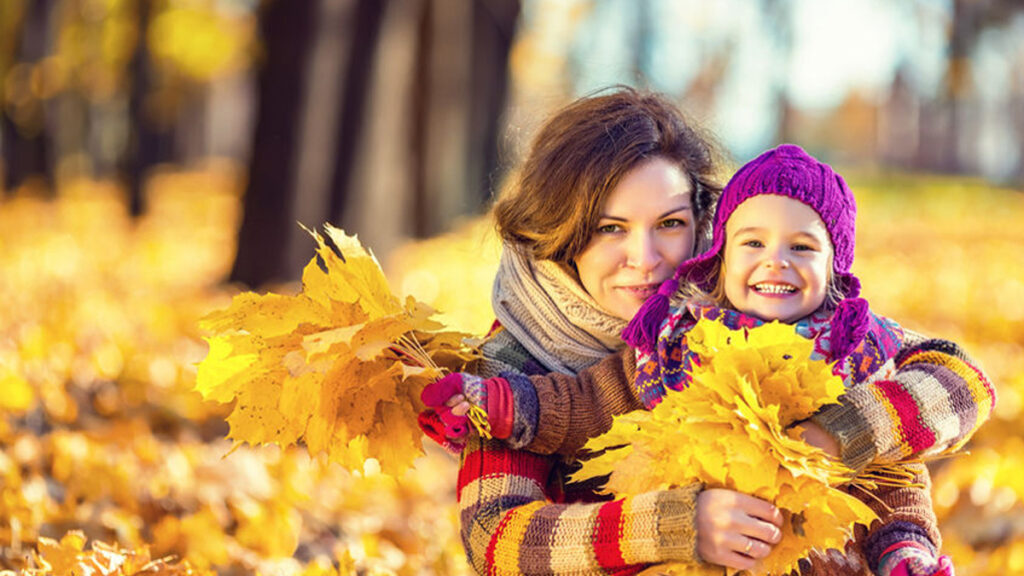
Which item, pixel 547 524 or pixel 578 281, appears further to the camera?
pixel 578 281

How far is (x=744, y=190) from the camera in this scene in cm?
236

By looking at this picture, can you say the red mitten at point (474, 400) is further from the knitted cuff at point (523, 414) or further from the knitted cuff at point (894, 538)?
the knitted cuff at point (894, 538)

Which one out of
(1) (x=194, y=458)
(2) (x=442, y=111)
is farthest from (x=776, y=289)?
(2) (x=442, y=111)

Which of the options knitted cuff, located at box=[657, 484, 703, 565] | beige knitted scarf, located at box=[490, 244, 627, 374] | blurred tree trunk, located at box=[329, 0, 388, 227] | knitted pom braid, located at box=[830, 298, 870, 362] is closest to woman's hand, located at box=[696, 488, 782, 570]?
knitted cuff, located at box=[657, 484, 703, 565]

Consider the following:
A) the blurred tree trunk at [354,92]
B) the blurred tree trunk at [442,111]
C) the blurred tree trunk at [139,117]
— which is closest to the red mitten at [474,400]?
the blurred tree trunk at [354,92]

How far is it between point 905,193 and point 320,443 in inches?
1184

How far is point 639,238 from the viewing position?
2.63 m

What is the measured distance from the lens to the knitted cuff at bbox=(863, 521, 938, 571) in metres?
2.24

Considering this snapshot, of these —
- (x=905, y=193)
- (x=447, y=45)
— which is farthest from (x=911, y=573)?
(x=905, y=193)

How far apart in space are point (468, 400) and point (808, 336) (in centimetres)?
77

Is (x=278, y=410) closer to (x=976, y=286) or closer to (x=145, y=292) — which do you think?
(x=145, y=292)

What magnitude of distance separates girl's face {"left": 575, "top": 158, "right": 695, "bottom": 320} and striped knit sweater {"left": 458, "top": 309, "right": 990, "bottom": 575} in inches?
7.7

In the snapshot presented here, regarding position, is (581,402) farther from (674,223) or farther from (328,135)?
(328,135)

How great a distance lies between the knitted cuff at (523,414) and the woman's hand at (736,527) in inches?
18.6
